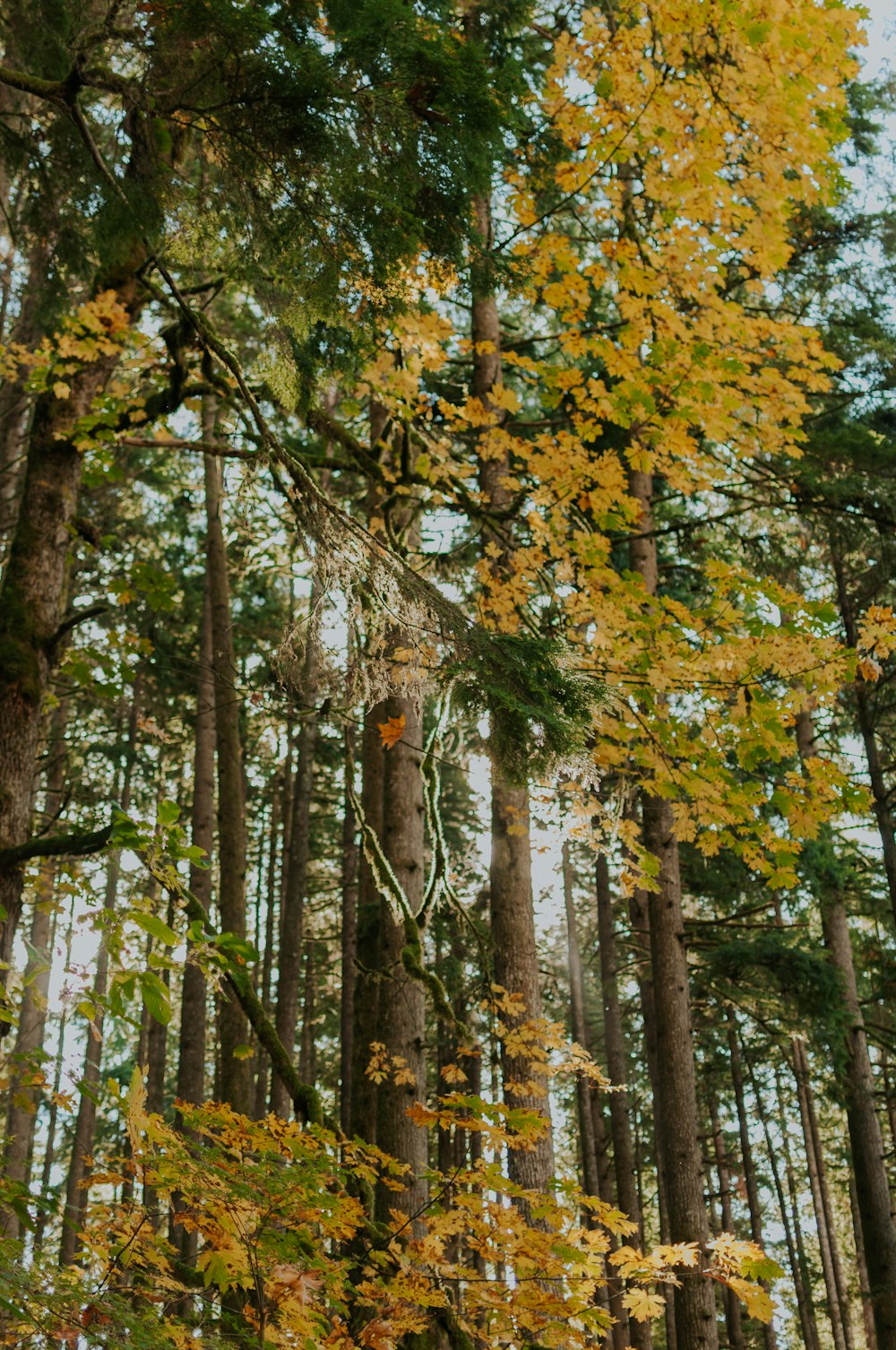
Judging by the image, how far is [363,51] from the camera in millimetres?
3424

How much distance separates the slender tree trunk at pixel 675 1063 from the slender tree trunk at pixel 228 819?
3.41m

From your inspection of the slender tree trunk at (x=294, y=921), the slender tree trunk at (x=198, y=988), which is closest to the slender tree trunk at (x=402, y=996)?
the slender tree trunk at (x=198, y=988)

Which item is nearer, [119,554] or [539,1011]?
[539,1011]

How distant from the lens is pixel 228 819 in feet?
30.6

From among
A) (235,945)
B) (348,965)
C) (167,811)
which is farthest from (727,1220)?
(167,811)

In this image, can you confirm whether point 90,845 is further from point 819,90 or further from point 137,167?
point 819,90

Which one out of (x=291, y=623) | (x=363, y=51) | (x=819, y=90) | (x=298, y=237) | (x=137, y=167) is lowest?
(x=291, y=623)

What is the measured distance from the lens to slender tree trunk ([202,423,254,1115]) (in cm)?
811

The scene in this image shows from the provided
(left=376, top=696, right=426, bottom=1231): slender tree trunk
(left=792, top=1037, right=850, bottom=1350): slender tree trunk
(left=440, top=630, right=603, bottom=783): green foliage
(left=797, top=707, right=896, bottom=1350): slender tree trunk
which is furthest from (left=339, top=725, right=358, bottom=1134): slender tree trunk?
(left=440, top=630, right=603, bottom=783): green foliage

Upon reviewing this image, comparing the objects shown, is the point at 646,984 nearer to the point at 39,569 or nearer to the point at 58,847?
the point at 39,569

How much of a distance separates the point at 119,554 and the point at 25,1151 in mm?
7489

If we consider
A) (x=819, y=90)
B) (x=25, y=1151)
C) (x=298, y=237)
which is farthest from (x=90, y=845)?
(x=25, y=1151)

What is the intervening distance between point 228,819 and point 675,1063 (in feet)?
15.2

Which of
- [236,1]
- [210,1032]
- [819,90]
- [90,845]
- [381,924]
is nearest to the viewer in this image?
[236,1]
